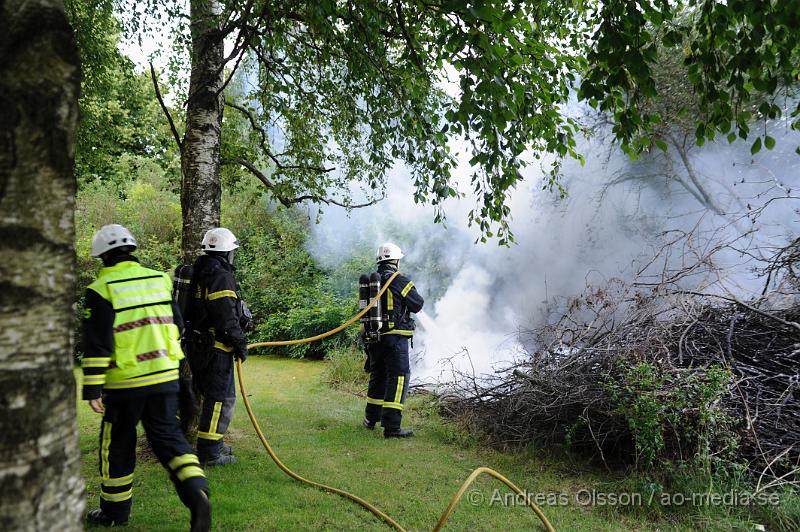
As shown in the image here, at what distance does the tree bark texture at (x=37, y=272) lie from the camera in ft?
5.36

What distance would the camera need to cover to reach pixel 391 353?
21.5 ft

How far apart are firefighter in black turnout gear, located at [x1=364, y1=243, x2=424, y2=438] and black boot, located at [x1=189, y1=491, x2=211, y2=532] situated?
311 cm

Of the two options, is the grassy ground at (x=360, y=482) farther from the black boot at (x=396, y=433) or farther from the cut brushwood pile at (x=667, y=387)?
the cut brushwood pile at (x=667, y=387)

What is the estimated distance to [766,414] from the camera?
4496mm

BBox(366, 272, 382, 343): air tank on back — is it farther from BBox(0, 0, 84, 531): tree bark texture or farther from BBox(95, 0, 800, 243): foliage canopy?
BBox(0, 0, 84, 531): tree bark texture

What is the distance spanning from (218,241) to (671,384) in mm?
4003

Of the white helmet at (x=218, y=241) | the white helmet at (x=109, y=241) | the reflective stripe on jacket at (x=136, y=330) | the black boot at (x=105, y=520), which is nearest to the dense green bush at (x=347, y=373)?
the white helmet at (x=218, y=241)

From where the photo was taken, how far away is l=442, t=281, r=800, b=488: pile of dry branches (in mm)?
4332

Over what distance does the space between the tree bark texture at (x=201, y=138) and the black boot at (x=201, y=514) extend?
108 inches

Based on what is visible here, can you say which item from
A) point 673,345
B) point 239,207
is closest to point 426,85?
point 673,345

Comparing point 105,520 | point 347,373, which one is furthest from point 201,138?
point 347,373

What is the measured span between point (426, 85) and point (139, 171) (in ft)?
49.4

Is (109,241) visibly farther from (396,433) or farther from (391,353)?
(396,433)

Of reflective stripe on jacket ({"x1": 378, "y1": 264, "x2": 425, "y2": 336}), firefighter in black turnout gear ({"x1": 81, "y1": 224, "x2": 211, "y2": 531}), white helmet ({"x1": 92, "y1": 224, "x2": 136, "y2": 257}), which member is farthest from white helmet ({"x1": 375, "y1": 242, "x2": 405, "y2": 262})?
white helmet ({"x1": 92, "y1": 224, "x2": 136, "y2": 257})
